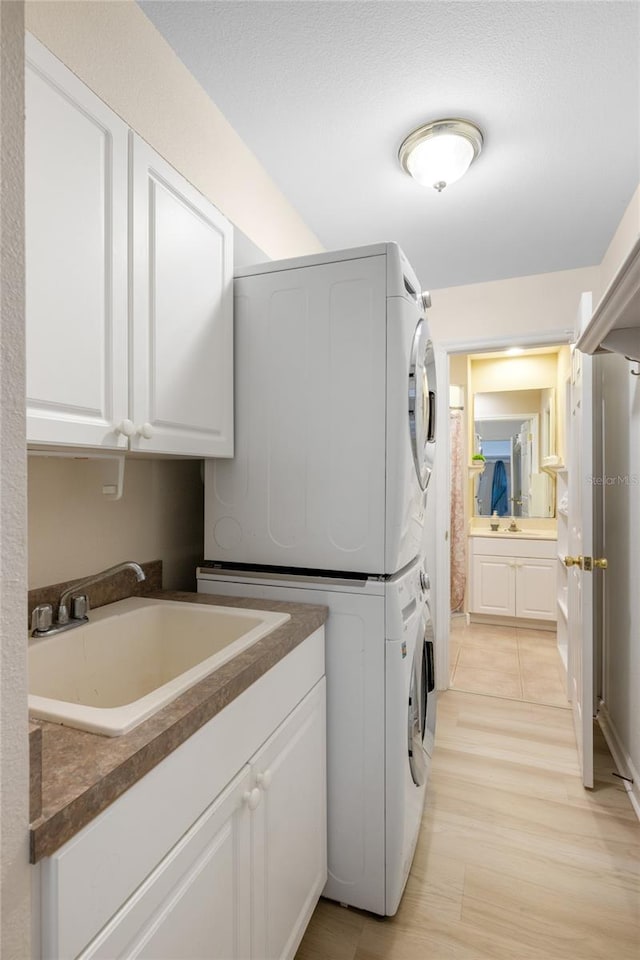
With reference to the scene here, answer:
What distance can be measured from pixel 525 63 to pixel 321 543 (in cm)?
158

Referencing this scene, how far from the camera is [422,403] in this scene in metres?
1.57

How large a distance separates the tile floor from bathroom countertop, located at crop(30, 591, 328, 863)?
2.52 m

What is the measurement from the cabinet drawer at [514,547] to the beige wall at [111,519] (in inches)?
125

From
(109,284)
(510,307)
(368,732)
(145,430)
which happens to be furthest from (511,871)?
(510,307)

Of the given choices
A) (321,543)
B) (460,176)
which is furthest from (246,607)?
(460,176)

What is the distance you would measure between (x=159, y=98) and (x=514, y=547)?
3.96m

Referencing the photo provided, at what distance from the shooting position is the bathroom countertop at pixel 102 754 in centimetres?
58

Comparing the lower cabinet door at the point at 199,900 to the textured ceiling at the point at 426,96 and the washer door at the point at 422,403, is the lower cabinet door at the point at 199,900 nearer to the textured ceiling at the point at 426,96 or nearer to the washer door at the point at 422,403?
the washer door at the point at 422,403

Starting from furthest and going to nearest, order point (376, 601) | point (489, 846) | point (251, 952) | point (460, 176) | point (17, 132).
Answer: point (460, 176)
point (489, 846)
point (376, 601)
point (251, 952)
point (17, 132)

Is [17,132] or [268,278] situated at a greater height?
[268,278]

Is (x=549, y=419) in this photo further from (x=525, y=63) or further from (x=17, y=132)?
(x=17, y=132)

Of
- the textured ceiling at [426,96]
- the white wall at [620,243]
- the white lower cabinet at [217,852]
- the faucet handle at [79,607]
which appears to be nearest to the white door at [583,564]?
the white wall at [620,243]

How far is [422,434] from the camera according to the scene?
1.59 meters

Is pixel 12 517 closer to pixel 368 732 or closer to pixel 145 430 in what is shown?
pixel 145 430
